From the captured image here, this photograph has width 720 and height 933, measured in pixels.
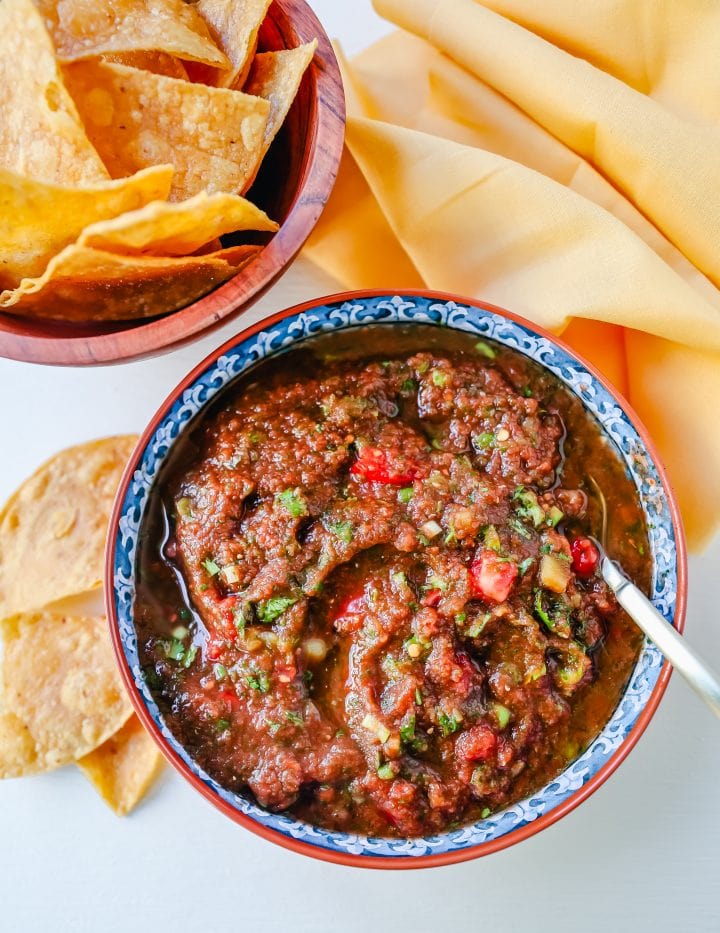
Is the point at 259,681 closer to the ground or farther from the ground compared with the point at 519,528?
closer to the ground

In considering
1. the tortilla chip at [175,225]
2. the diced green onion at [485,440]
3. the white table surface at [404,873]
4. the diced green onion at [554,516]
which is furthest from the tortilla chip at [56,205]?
the diced green onion at [554,516]

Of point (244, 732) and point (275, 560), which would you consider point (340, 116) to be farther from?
point (244, 732)

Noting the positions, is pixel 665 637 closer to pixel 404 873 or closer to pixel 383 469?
pixel 383 469

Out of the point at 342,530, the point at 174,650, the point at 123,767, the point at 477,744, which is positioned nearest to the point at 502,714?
the point at 477,744

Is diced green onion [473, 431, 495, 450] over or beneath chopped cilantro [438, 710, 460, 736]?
over

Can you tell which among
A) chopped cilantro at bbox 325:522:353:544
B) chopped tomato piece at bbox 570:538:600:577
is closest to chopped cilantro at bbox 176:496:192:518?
chopped cilantro at bbox 325:522:353:544

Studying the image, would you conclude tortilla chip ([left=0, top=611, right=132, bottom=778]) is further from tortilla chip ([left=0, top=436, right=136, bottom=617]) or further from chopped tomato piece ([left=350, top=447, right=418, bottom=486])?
chopped tomato piece ([left=350, top=447, right=418, bottom=486])

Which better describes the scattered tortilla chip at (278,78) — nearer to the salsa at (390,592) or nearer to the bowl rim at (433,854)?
the bowl rim at (433,854)
